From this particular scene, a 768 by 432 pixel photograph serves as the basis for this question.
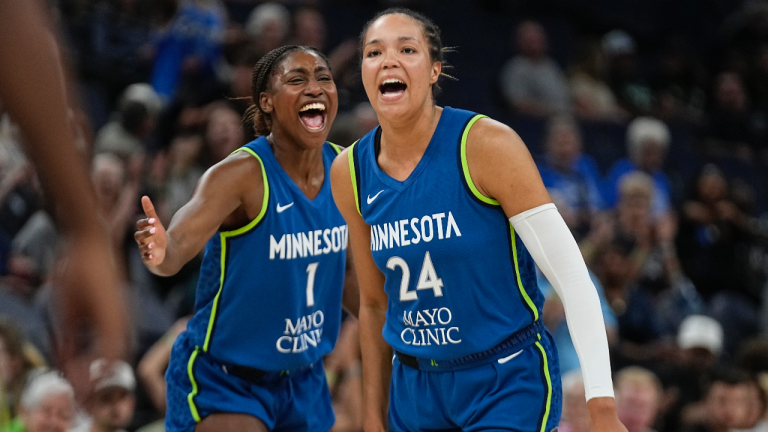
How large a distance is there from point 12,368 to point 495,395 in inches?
107

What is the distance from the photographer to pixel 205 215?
343cm

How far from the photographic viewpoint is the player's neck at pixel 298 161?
379 centimetres

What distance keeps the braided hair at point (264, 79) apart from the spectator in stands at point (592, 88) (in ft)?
20.5

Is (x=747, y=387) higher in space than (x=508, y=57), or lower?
lower

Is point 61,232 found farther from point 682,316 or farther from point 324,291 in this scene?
point 682,316

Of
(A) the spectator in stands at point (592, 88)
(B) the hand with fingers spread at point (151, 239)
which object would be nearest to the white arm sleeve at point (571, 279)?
(B) the hand with fingers spread at point (151, 239)

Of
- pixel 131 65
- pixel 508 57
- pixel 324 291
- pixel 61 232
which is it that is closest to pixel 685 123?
pixel 508 57

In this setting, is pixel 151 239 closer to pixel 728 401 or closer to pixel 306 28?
pixel 728 401

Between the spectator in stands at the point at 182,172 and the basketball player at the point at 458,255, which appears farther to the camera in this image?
the spectator in stands at the point at 182,172

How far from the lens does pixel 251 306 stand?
12.0ft

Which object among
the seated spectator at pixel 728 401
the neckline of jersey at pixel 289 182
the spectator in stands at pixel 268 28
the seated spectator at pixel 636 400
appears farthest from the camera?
the spectator in stands at pixel 268 28

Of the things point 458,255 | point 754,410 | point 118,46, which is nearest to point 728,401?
point 754,410

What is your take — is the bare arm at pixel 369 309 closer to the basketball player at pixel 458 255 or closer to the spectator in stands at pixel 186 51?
the basketball player at pixel 458 255

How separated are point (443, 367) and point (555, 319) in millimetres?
3123
